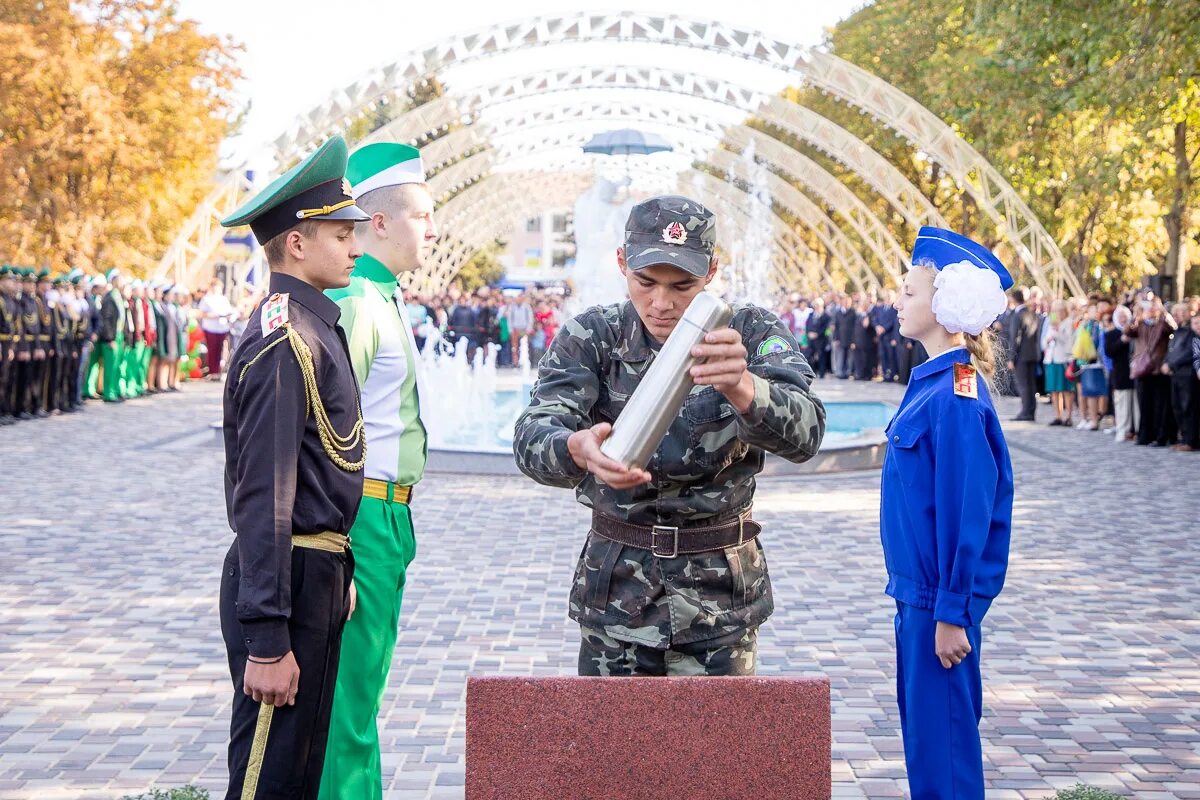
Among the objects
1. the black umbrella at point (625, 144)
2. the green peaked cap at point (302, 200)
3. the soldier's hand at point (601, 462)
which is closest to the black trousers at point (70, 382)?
the black umbrella at point (625, 144)

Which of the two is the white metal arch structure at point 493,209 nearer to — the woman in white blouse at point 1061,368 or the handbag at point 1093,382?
the woman in white blouse at point 1061,368

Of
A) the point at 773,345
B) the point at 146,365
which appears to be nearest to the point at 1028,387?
the point at 146,365

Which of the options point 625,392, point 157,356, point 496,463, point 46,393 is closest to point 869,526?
point 496,463

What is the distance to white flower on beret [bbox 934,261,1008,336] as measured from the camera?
4.19 metres

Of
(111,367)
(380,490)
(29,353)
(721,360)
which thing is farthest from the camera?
(111,367)

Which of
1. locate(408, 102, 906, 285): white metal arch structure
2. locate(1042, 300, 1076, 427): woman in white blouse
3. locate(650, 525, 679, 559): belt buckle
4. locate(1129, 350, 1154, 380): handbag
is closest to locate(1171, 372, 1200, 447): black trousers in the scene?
locate(1129, 350, 1154, 380): handbag

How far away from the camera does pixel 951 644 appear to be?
3941 millimetres

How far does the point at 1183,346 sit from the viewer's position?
17.6 m

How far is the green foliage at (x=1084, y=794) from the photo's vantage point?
15.8 ft

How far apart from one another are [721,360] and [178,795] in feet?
10.1

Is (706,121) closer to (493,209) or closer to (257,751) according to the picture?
(493,209)

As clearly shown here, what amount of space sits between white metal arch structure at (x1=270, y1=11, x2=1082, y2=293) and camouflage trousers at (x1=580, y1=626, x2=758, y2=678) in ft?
95.4

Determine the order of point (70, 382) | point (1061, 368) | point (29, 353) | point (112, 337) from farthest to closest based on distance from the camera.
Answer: point (112, 337) → point (70, 382) → point (1061, 368) → point (29, 353)

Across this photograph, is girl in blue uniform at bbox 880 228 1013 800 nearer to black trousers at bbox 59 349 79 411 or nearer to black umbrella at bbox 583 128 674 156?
black trousers at bbox 59 349 79 411
